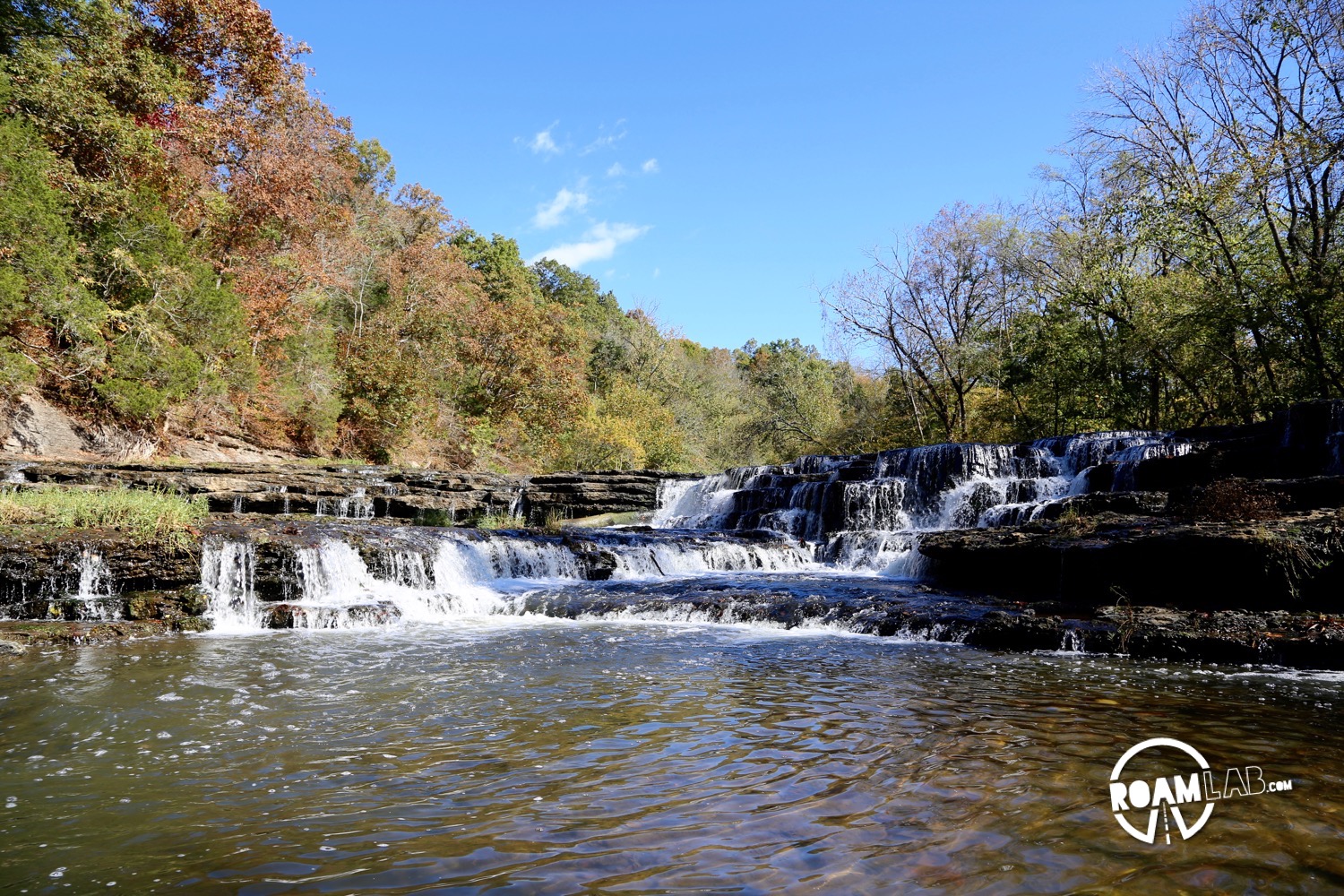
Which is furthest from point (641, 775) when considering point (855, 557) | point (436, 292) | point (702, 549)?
point (436, 292)

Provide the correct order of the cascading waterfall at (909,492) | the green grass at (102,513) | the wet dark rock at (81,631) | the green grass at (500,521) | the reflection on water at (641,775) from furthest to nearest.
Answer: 1. the green grass at (500,521)
2. the cascading waterfall at (909,492)
3. the green grass at (102,513)
4. the wet dark rock at (81,631)
5. the reflection on water at (641,775)

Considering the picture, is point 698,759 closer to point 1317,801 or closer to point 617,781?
point 617,781

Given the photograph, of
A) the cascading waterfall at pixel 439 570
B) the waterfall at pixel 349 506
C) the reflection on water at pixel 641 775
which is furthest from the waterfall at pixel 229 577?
the waterfall at pixel 349 506

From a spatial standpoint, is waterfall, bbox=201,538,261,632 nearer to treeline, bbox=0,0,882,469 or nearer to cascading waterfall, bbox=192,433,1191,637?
cascading waterfall, bbox=192,433,1191,637

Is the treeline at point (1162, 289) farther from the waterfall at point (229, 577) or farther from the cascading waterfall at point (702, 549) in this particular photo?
the waterfall at point (229, 577)

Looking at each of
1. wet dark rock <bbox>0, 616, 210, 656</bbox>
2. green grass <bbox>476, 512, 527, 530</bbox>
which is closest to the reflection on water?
wet dark rock <bbox>0, 616, 210, 656</bbox>

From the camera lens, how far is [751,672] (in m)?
6.02

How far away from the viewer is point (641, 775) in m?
3.48

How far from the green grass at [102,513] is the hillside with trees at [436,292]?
6.21 meters

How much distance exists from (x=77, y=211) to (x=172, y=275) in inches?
83.3

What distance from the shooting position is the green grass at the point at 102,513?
9297 mm

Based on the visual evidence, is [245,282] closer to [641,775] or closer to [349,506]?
[349,506]

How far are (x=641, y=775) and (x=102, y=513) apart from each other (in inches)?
387

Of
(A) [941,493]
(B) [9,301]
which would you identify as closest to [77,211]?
(B) [9,301]
